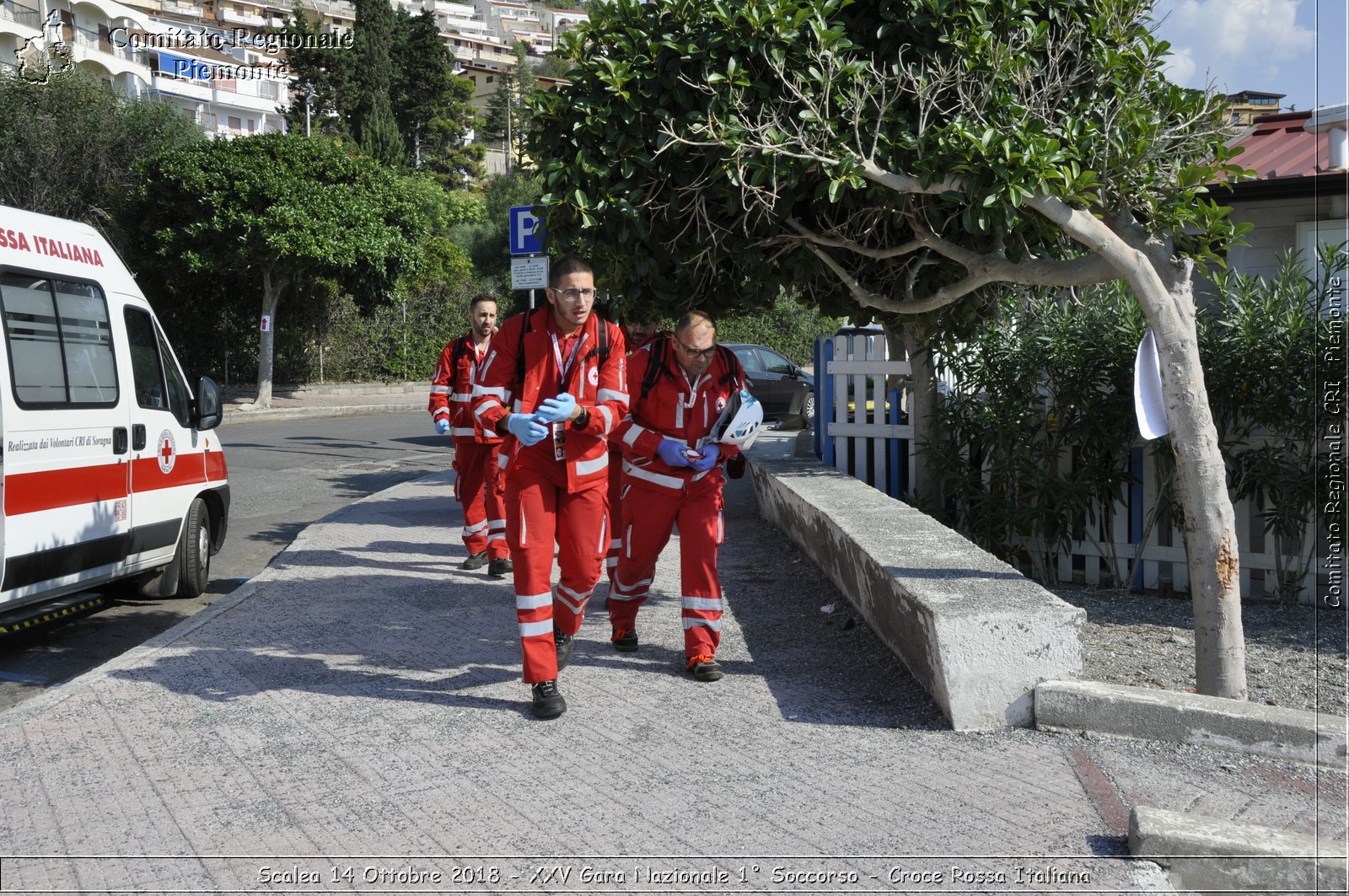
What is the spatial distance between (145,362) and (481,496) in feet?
7.99

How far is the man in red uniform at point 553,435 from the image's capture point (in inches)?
195

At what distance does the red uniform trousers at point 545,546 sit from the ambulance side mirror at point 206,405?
3.59m

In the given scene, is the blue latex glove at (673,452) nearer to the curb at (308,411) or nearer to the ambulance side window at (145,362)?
the ambulance side window at (145,362)

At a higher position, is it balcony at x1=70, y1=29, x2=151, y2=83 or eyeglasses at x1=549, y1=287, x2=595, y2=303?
balcony at x1=70, y1=29, x2=151, y2=83

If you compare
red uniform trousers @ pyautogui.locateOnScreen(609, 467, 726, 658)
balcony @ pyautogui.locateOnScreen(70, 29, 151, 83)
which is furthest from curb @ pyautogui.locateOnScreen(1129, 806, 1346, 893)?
balcony @ pyautogui.locateOnScreen(70, 29, 151, 83)

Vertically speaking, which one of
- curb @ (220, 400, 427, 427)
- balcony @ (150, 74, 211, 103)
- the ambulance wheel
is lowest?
the ambulance wheel

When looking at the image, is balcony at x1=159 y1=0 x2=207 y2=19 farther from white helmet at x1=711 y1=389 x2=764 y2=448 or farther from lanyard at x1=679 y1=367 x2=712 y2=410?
white helmet at x1=711 y1=389 x2=764 y2=448

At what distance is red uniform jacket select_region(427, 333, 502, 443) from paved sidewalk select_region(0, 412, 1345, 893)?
2184 mm

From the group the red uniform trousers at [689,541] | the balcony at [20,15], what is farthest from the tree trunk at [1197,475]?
the balcony at [20,15]

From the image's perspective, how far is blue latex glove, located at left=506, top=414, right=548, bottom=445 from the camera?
191 inches

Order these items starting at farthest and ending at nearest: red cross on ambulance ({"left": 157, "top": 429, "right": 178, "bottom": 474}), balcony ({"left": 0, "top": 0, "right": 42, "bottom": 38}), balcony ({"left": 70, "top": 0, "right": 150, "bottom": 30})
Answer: balcony ({"left": 70, "top": 0, "right": 150, "bottom": 30}) < balcony ({"left": 0, "top": 0, "right": 42, "bottom": 38}) < red cross on ambulance ({"left": 157, "top": 429, "right": 178, "bottom": 474})

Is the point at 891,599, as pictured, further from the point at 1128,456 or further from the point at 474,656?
the point at 1128,456

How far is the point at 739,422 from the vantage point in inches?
214

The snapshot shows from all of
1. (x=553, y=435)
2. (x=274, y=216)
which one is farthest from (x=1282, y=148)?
(x=274, y=216)
